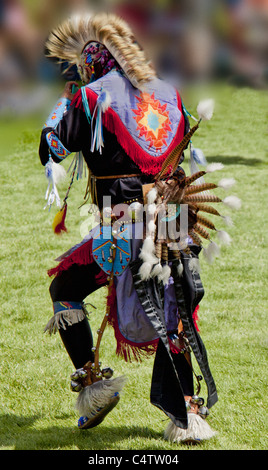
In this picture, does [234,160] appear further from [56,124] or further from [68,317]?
[56,124]

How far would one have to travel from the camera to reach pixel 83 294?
306 cm

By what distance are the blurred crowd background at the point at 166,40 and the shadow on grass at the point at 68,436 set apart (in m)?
1.65

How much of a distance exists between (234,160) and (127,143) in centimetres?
693

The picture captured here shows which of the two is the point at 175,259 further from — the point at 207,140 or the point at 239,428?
the point at 207,140

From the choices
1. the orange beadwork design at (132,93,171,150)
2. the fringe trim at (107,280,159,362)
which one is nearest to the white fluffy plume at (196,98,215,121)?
the orange beadwork design at (132,93,171,150)

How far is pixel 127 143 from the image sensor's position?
2809 millimetres

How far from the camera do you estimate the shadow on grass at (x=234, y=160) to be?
9383 millimetres

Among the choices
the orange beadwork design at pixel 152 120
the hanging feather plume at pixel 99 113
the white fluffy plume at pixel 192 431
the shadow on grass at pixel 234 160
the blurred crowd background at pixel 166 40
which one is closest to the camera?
the hanging feather plume at pixel 99 113

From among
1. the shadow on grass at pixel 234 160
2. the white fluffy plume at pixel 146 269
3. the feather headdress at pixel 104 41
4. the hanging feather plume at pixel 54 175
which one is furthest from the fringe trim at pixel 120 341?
the shadow on grass at pixel 234 160

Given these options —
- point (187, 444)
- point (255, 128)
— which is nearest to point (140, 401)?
point (187, 444)

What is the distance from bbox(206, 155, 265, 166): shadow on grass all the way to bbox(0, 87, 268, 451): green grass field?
932mm

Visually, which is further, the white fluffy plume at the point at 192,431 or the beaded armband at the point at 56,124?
the white fluffy plume at the point at 192,431

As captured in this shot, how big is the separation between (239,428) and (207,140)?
7936 millimetres

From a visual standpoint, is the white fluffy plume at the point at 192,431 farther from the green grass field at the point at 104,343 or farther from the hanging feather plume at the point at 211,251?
the hanging feather plume at the point at 211,251
